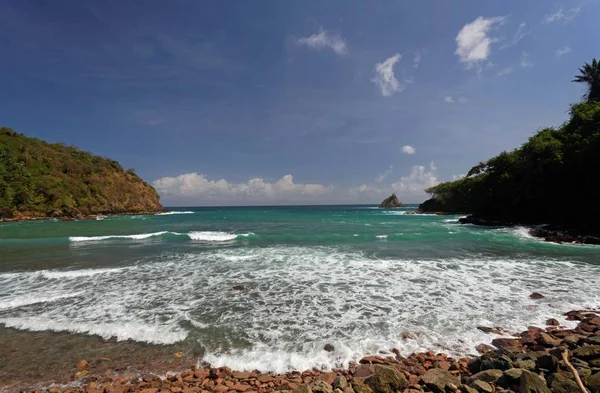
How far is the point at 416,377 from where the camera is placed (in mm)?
4789

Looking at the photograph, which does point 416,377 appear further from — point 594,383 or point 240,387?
point 240,387

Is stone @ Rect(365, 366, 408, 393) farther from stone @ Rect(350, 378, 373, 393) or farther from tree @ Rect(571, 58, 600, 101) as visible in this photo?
tree @ Rect(571, 58, 600, 101)

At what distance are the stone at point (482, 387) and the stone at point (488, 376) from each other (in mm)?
217

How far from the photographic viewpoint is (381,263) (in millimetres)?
14836

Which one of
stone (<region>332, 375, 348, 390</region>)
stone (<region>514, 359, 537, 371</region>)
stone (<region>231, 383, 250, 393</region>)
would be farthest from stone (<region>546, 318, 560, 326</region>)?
stone (<region>231, 383, 250, 393</region>)

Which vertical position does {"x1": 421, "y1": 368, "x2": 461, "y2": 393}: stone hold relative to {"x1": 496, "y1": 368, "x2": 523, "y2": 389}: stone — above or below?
below

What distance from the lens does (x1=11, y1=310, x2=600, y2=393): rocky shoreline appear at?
4.17 meters

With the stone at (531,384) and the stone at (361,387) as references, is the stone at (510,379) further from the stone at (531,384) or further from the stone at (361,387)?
the stone at (361,387)

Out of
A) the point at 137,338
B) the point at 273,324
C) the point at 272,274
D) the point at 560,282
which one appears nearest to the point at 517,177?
the point at 560,282

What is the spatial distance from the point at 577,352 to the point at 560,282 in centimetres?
804

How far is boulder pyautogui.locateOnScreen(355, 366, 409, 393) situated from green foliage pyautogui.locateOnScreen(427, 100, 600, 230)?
3190 cm

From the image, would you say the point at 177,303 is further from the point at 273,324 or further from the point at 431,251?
the point at 431,251

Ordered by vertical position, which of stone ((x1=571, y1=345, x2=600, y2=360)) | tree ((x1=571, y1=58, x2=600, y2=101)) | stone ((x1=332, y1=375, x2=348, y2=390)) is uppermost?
tree ((x1=571, y1=58, x2=600, y2=101))

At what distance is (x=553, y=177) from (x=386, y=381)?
1486 inches
